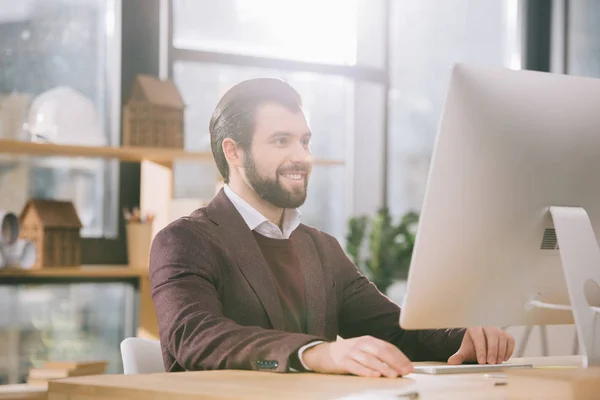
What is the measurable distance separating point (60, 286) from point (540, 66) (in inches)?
117

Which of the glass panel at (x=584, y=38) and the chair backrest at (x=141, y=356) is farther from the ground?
the glass panel at (x=584, y=38)

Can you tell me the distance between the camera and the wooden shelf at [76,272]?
349cm

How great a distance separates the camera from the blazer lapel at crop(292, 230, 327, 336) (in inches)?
82.3

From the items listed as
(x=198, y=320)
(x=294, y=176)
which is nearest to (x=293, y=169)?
(x=294, y=176)

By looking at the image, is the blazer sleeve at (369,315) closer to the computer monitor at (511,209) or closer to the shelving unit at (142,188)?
the computer monitor at (511,209)

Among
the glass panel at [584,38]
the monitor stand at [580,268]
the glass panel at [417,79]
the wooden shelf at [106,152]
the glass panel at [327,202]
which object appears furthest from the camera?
the glass panel at [584,38]

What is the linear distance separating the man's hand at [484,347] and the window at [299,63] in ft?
8.02

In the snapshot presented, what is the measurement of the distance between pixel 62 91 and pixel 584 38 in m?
3.02

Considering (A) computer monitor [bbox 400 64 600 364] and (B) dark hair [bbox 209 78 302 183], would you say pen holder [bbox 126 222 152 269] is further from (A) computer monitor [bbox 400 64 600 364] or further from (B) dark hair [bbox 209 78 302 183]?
(A) computer monitor [bbox 400 64 600 364]

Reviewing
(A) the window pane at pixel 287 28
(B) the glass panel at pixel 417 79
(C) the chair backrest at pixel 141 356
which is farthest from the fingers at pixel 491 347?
(B) the glass panel at pixel 417 79

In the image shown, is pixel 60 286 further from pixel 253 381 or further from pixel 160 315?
pixel 253 381

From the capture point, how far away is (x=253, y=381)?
1.47m

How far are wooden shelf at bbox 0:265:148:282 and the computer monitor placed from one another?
2.29m

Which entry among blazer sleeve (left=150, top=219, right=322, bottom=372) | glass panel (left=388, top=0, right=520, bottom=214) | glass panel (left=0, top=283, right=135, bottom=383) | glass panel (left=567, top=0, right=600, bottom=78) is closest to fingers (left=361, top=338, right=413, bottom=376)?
blazer sleeve (left=150, top=219, right=322, bottom=372)
